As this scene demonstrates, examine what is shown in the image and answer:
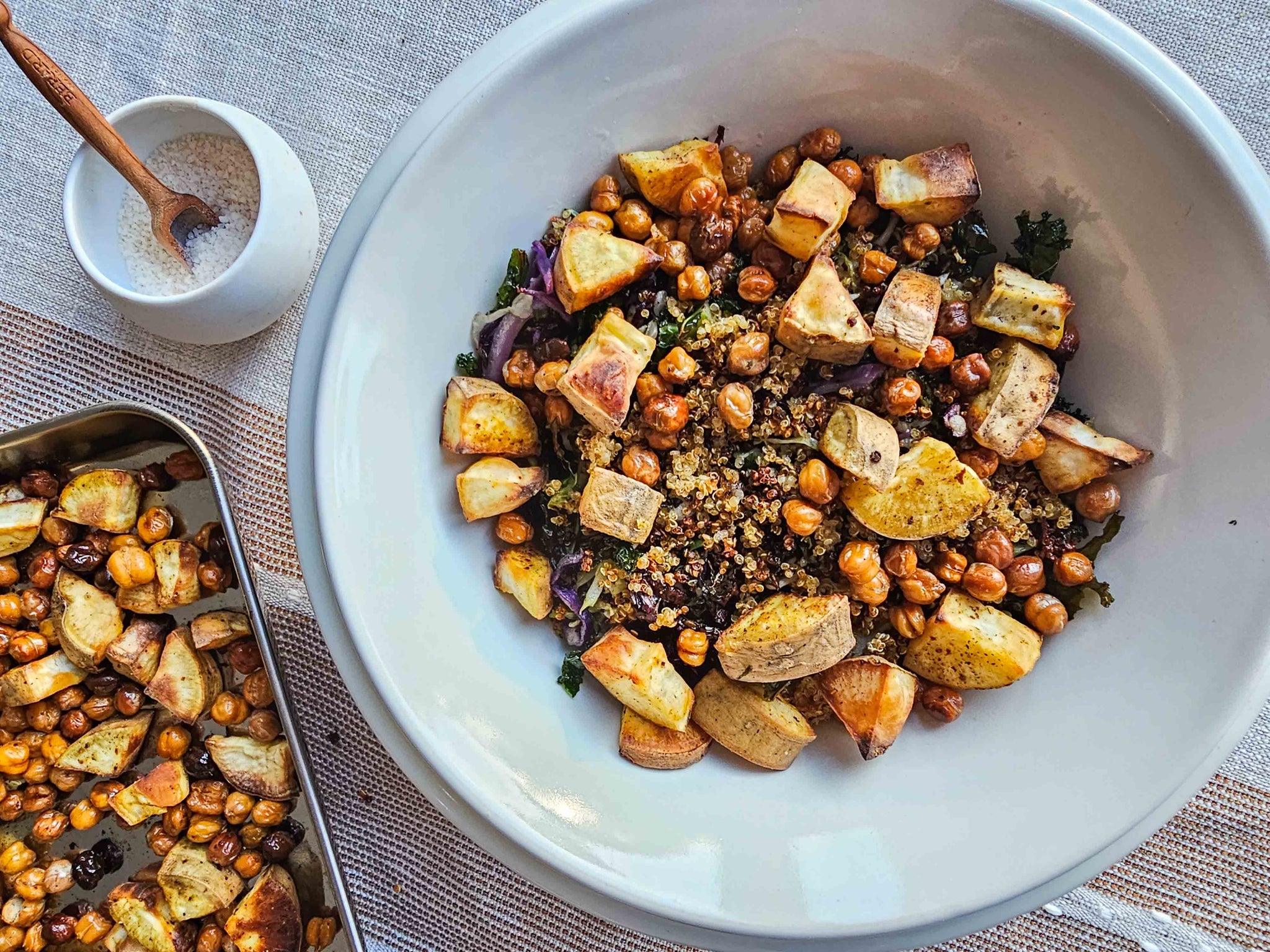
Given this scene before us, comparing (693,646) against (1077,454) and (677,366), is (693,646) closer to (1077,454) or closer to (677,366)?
(677,366)

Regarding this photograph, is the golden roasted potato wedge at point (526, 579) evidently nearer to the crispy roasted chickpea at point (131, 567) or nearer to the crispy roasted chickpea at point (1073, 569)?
the crispy roasted chickpea at point (131, 567)

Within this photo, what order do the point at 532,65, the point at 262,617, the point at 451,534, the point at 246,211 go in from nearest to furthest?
1. the point at 532,65
2. the point at 451,534
3. the point at 262,617
4. the point at 246,211

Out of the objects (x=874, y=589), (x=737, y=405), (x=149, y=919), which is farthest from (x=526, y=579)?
(x=149, y=919)

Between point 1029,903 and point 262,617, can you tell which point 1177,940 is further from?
point 262,617

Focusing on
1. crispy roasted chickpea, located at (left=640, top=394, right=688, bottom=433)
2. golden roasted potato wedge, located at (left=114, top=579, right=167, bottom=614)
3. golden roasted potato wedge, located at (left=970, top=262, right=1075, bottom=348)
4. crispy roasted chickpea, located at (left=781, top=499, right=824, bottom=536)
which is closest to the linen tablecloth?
golden roasted potato wedge, located at (left=114, top=579, right=167, bottom=614)

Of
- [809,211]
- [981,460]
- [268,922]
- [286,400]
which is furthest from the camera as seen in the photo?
[286,400]

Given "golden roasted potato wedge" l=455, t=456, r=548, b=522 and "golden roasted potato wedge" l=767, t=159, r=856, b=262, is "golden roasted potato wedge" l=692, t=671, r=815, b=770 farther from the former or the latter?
"golden roasted potato wedge" l=767, t=159, r=856, b=262

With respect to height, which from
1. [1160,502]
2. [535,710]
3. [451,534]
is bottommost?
[535,710]

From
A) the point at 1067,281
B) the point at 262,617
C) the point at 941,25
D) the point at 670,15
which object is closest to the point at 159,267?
the point at 262,617
